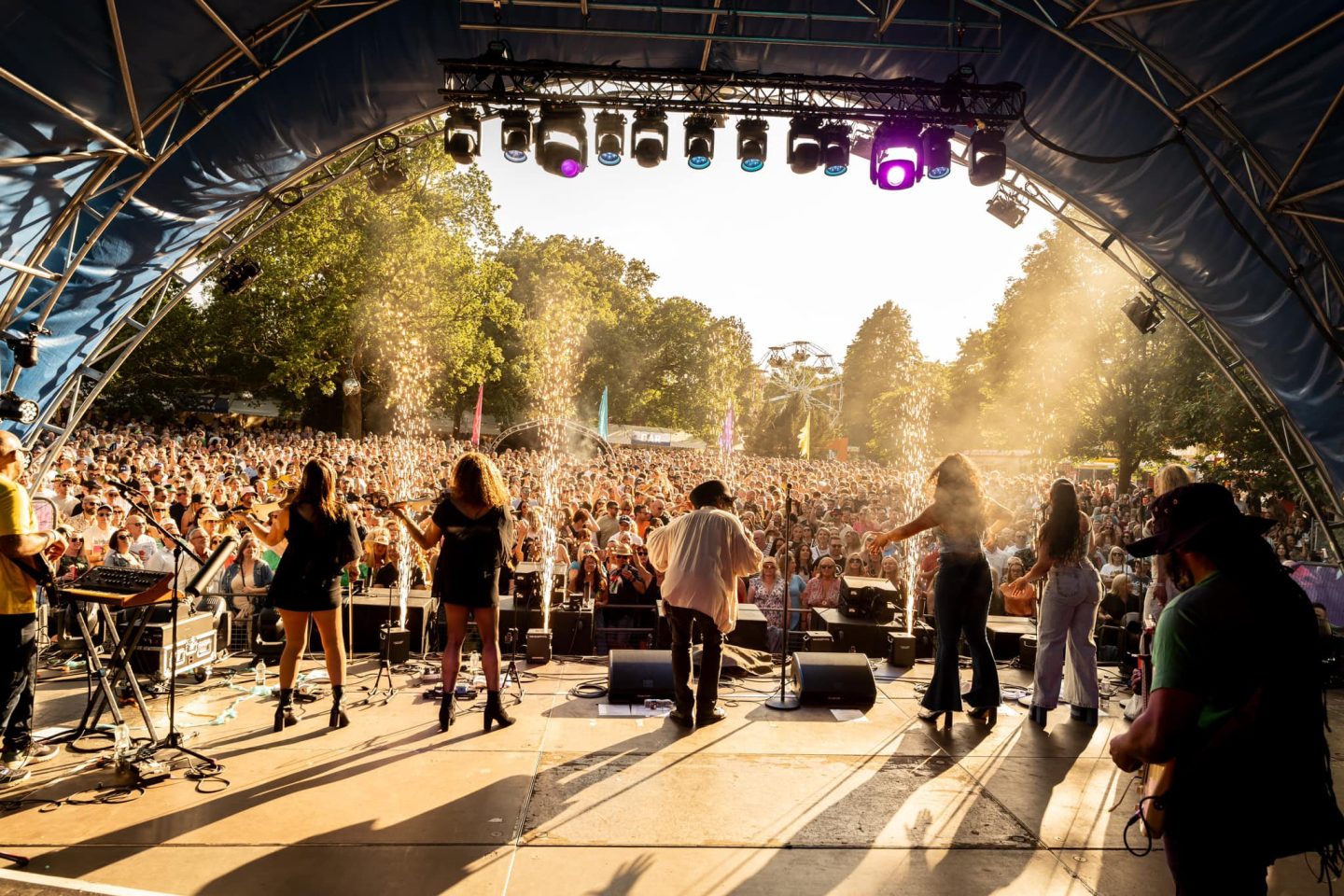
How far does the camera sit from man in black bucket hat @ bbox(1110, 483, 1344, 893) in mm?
2242

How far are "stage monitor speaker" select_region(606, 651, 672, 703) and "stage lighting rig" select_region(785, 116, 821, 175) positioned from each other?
507 centimetres

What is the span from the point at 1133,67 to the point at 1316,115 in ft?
5.42

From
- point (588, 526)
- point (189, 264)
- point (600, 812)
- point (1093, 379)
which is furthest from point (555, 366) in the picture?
point (600, 812)

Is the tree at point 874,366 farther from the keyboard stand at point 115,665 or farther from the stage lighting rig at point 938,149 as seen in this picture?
the keyboard stand at point 115,665

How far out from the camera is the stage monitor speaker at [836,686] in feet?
20.5

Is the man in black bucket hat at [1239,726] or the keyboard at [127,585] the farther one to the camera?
the keyboard at [127,585]

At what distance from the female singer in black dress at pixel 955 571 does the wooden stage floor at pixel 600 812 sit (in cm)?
36

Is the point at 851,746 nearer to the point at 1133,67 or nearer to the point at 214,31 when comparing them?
the point at 1133,67

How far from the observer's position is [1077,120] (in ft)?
26.1

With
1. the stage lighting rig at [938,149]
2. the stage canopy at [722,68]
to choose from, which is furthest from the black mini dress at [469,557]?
the stage lighting rig at [938,149]

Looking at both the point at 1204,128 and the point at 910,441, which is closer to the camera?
the point at 1204,128

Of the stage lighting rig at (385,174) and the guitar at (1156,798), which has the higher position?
the stage lighting rig at (385,174)

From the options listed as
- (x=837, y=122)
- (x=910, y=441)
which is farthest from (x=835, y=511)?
(x=910, y=441)

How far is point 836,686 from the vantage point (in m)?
6.27
